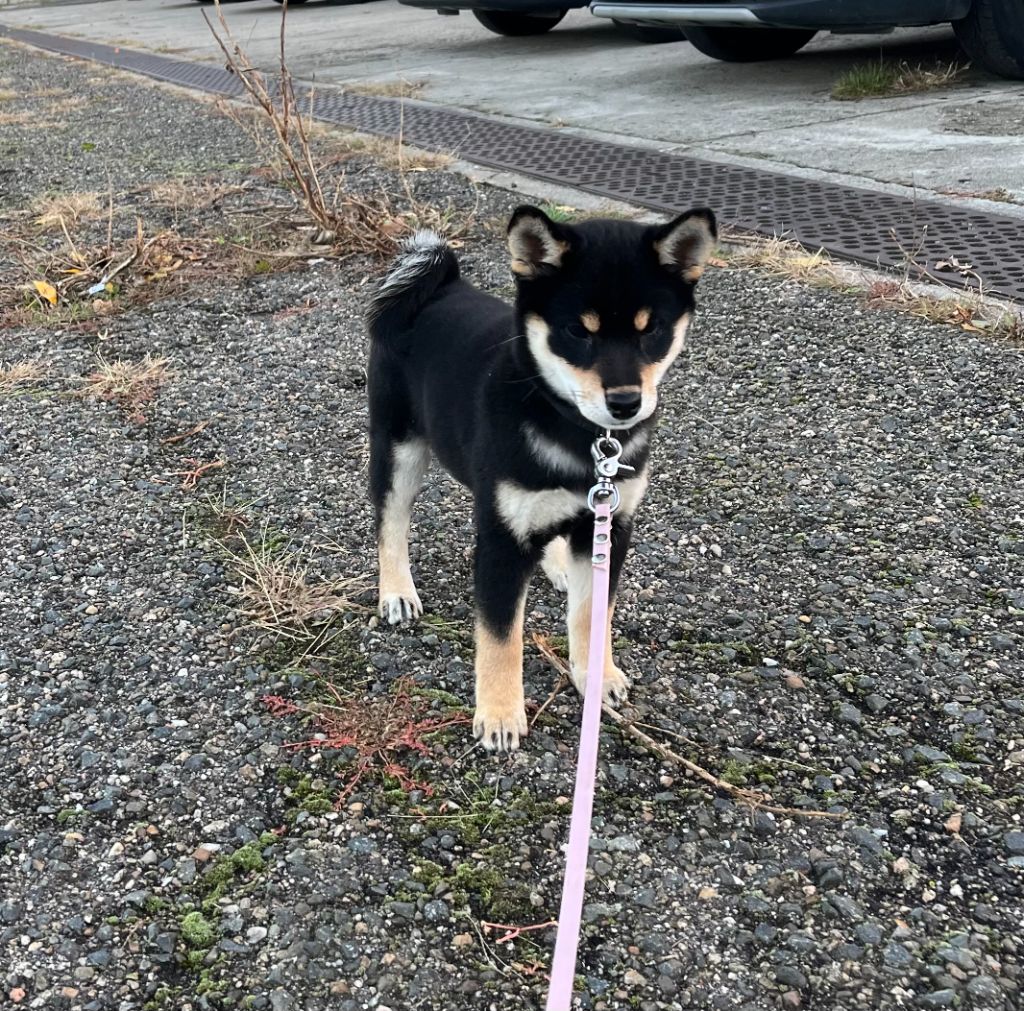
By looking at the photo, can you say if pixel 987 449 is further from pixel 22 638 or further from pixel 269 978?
pixel 22 638

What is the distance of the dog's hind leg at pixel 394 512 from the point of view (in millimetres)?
2793

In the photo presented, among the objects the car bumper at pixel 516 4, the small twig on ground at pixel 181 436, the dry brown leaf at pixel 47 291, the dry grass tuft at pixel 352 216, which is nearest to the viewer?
the small twig on ground at pixel 181 436

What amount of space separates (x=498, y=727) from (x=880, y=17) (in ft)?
19.7

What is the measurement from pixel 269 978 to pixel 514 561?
95 centimetres

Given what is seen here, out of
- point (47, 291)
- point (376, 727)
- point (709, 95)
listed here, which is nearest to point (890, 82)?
point (709, 95)

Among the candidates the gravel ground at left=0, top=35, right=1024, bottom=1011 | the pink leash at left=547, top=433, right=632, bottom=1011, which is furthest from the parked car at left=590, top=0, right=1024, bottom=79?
the pink leash at left=547, top=433, right=632, bottom=1011

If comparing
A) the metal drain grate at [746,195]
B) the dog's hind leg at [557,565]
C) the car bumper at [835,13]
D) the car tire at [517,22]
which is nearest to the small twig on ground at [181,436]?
the dog's hind leg at [557,565]

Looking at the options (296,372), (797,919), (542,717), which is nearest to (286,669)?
(542,717)

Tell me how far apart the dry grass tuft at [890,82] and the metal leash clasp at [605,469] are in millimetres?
6178

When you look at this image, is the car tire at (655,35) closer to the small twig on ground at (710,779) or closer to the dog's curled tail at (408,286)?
the dog's curled tail at (408,286)

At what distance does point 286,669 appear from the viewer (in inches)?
103

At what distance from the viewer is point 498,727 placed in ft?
7.70

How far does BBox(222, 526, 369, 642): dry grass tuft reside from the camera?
277 cm

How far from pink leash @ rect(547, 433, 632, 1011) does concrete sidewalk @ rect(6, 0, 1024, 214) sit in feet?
12.2
